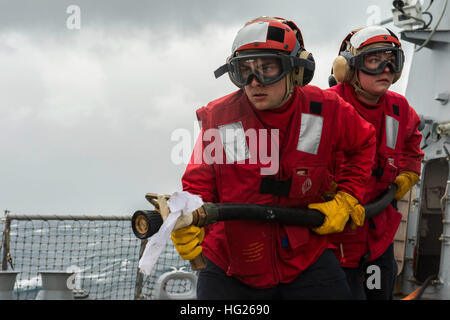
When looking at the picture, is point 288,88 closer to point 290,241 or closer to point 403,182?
point 290,241

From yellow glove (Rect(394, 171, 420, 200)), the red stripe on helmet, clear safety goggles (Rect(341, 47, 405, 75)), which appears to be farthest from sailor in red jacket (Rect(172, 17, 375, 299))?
yellow glove (Rect(394, 171, 420, 200))

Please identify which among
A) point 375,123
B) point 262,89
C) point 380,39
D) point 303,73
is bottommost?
point 375,123

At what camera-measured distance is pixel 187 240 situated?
2414 mm

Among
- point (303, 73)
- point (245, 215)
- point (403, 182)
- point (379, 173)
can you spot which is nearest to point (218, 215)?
point (245, 215)

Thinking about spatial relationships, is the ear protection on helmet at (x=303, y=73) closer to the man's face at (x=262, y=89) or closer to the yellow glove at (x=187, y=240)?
the man's face at (x=262, y=89)

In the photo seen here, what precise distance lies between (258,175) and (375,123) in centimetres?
147

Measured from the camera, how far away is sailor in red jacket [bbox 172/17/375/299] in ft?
8.66

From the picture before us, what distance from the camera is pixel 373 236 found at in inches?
150

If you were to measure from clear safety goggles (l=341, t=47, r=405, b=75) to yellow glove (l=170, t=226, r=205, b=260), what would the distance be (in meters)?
1.95

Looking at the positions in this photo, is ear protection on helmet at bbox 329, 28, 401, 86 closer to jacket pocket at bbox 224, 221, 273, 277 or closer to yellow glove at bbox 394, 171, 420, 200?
yellow glove at bbox 394, 171, 420, 200

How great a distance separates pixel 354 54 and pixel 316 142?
132 centimetres
